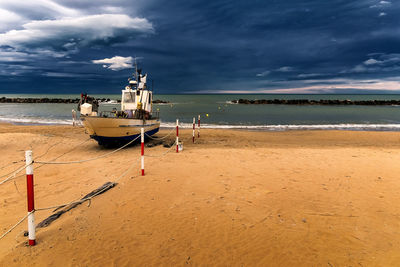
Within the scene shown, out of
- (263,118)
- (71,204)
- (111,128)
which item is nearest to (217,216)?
(71,204)

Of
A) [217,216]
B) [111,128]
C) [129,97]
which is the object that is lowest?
[217,216]

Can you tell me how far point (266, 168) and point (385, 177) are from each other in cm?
373

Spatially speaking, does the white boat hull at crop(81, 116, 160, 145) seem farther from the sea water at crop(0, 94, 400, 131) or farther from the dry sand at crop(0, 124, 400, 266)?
the sea water at crop(0, 94, 400, 131)

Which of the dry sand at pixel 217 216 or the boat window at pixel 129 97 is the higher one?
the boat window at pixel 129 97

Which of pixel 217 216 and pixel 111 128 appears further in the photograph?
pixel 111 128

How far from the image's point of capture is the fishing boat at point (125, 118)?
12078 mm

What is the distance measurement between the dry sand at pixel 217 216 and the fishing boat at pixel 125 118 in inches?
138

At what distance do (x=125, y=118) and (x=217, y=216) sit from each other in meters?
9.39

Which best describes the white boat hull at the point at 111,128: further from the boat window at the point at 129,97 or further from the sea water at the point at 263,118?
the sea water at the point at 263,118

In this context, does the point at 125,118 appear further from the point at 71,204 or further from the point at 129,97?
the point at 71,204

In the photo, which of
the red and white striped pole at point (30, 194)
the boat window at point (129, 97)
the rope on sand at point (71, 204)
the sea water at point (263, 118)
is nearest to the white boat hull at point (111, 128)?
the boat window at point (129, 97)

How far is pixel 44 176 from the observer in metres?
8.13

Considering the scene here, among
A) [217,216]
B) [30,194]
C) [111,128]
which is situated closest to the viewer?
[30,194]

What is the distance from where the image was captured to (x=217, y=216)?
4.90 m
